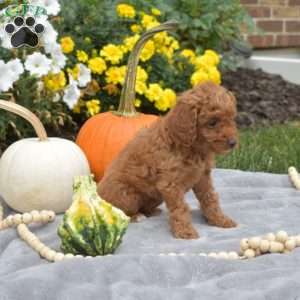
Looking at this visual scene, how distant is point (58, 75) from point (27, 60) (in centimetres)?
42

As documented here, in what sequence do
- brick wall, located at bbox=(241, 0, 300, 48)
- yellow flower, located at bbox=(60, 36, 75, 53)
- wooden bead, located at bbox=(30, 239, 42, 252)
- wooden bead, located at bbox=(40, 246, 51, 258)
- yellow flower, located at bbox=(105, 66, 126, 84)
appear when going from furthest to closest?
brick wall, located at bbox=(241, 0, 300, 48)
yellow flower, located at bbox=(105, 66, 126, 84)
yellow flower, located at bbox=(60, 36, 75, 53)
wooden bead, located at bbox=(30, 239, 42, 252)
wooden bead, located at bbox=(40, 246, 51, 258)

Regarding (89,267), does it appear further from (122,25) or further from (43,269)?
(122,25)

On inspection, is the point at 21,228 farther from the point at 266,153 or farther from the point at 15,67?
the point at 266,153

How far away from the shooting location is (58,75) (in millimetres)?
5363

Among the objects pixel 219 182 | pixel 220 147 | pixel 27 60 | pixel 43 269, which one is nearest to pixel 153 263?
pixel 43 269

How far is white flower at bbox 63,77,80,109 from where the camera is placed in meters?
5.36

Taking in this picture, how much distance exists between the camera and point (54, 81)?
5.39 meters

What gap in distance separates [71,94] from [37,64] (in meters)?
0.46

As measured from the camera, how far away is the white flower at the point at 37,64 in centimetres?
497

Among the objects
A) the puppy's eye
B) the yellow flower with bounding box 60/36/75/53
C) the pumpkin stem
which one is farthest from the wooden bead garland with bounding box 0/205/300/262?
the yellow flower with bounding box 60/36/75/53

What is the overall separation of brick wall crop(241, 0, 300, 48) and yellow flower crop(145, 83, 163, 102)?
10.7 feet

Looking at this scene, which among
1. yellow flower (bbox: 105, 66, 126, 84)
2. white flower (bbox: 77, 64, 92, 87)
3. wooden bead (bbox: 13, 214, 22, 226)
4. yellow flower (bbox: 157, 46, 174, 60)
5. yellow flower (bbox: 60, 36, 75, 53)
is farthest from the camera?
yellow flower (bbox: 157, 46, 174, 60)

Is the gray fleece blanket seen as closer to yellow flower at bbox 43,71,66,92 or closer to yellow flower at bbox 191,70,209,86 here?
yellow flower at bbox 43,71,66,92

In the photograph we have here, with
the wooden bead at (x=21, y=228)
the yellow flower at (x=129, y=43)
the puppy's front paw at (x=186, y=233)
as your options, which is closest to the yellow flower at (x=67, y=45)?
the yellow flower at (x=129, y=43)
